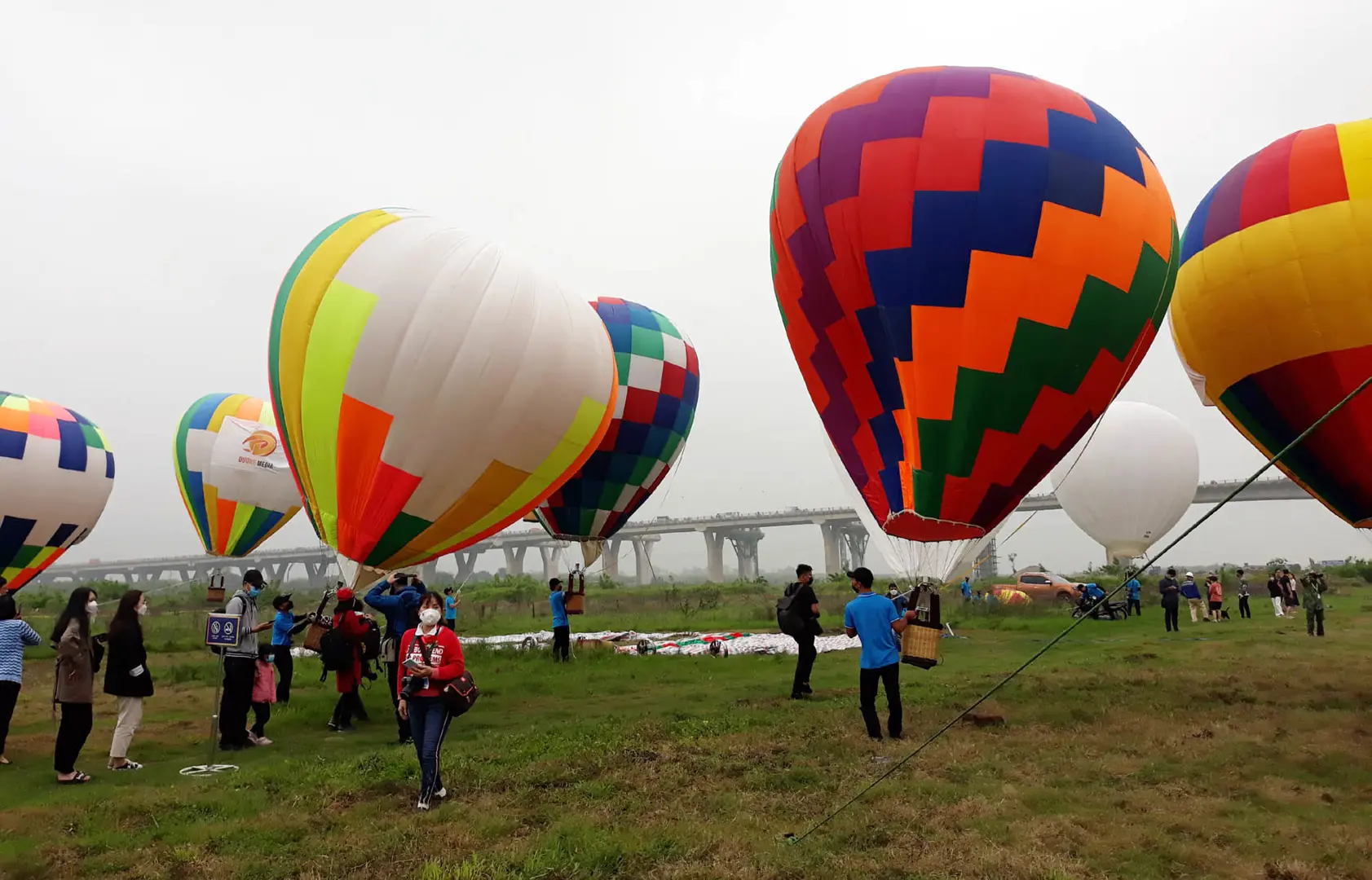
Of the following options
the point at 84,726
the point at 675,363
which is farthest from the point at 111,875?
the point at 675,363

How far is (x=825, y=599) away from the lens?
25.6 meters

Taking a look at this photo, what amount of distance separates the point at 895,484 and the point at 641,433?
8.33 metres

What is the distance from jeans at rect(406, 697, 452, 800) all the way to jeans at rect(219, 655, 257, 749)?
2.94 metres

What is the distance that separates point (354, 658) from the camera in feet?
27.5

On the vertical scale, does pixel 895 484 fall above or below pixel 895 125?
below

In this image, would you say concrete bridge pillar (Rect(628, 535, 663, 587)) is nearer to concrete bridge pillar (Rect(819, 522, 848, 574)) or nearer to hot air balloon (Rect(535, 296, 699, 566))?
hot air balloon (Rect(535, 296, 699, 566))

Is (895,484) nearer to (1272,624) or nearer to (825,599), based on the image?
(1272,624)

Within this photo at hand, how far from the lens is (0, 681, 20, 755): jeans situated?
22.9 ft

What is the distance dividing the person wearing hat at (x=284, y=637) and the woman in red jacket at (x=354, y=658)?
49.1 inches

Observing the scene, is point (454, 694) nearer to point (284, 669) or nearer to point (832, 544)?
point (284, 669)

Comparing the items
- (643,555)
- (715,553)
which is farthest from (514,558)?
(643,555)

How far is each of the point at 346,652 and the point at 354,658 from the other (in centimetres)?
19

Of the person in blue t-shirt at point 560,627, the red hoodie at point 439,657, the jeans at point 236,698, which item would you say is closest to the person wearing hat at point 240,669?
the jeans at point 236,698

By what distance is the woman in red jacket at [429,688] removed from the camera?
18.5 feet
